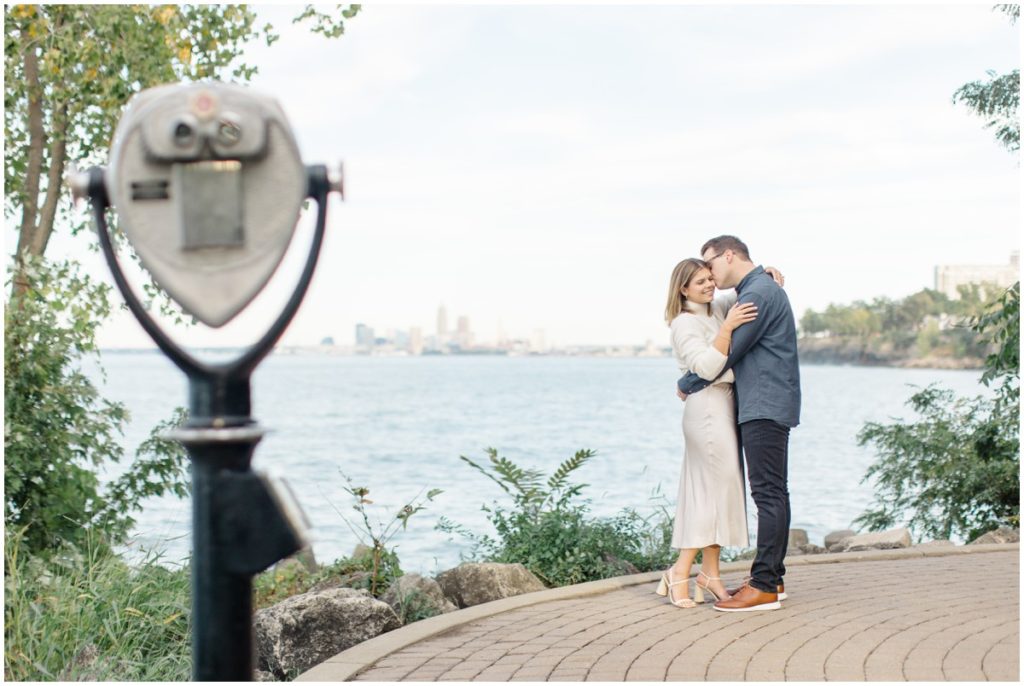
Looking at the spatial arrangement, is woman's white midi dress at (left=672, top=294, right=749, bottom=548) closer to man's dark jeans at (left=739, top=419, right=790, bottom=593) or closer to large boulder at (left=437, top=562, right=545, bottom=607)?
man's dark jeans at (left=739, top=419, right=790, bottom=593)

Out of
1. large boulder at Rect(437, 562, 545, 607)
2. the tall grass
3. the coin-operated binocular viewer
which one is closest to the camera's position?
the coin-operated binocular viewer

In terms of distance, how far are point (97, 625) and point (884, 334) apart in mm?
68172

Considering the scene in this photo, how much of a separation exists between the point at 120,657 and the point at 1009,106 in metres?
10.4

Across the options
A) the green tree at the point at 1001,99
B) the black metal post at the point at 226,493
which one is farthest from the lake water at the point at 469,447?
the green tree at the point at 1001,99

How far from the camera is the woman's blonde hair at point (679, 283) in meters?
6.62

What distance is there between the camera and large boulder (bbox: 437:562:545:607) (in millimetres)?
7109

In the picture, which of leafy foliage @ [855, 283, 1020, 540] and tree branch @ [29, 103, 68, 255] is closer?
tree branch @ [29, 103, 68, 255]

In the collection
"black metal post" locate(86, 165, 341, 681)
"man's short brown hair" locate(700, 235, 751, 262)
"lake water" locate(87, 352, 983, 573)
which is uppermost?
"man's short brown hair" locate(700, 235, 751, 262)

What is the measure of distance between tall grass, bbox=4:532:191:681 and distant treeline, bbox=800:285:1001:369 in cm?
4510

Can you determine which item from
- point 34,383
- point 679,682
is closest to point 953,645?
point 679,682

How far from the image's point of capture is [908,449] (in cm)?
1354

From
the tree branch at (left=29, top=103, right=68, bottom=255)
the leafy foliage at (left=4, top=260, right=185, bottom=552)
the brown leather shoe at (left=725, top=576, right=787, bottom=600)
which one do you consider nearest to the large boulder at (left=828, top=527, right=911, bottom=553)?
the brown leather shoe at (left=725, top=576, right=787, bottom=600)

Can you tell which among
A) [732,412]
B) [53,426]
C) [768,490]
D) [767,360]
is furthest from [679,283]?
[53,426]

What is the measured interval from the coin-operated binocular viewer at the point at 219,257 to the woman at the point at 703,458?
171 inches
